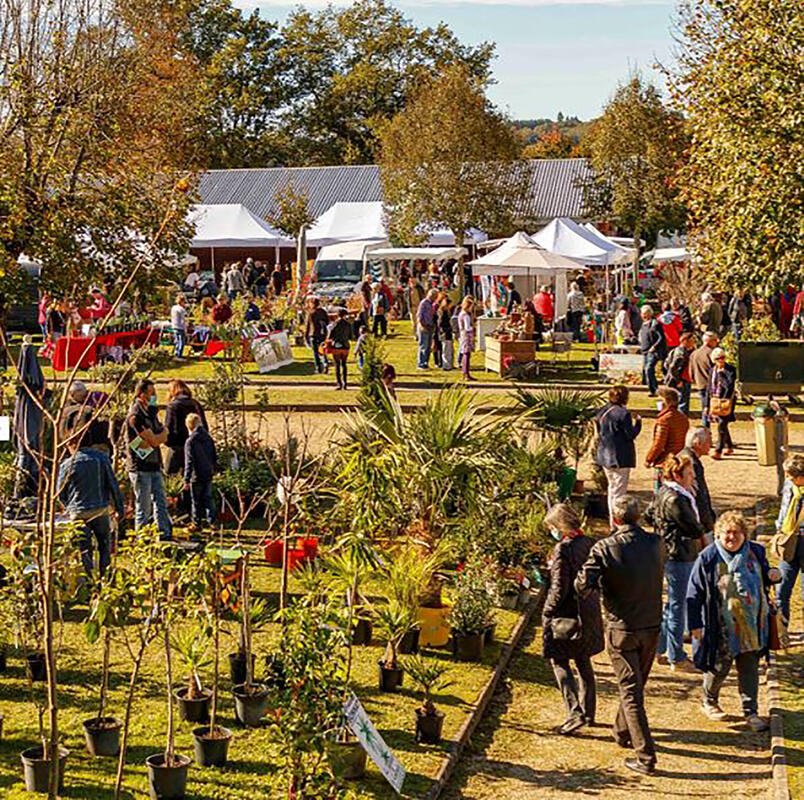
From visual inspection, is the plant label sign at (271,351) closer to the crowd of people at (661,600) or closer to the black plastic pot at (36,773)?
the crowd of people at (661,600)

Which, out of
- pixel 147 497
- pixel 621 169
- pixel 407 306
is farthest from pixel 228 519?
pixel 621 169

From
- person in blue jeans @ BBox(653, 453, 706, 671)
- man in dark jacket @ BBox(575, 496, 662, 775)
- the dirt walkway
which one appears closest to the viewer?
the dirt walkway

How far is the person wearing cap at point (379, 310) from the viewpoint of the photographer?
102ft

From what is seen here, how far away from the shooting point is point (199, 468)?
44.4ft

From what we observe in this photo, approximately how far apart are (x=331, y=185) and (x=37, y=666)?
51.3 metres

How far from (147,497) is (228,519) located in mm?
1776

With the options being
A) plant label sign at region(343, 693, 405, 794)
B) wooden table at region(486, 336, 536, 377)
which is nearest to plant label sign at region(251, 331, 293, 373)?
wooden table at region(486, 336, 536, 377)

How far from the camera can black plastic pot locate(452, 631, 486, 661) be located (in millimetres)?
10203

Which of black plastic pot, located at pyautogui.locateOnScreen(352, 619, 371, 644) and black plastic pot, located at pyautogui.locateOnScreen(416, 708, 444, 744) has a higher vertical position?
black plastic pot, located at pyautogui.locateOnScreen(352, 619, 371, 644)

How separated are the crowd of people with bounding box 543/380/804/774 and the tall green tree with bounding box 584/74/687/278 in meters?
36.1

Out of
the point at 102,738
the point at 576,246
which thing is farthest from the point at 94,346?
the point at 102,738

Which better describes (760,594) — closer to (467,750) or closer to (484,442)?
(467,750)

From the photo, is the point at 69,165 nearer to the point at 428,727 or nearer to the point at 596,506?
the point at 596,506

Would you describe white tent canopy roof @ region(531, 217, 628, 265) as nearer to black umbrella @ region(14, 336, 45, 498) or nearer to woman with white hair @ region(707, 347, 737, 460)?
woman with white hair @ region(707, 347, 737, 460)
